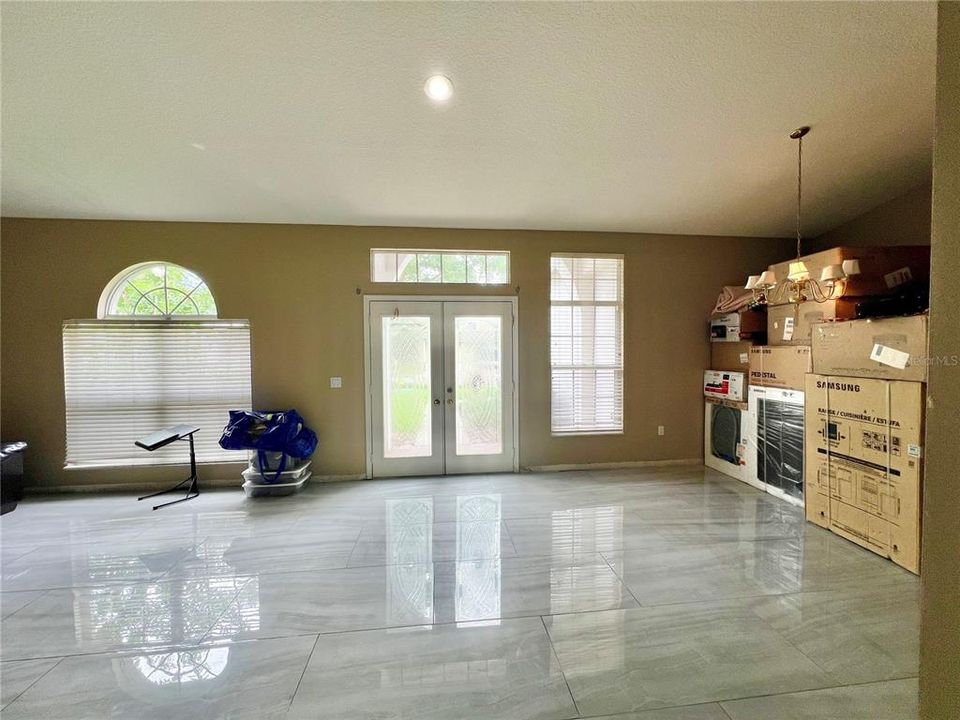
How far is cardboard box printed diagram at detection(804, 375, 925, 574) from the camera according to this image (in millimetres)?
2293

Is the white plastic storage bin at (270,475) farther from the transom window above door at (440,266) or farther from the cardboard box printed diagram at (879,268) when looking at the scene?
the cardboard box printed diagram at (879,268)

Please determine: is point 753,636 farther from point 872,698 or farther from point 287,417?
point 287,417

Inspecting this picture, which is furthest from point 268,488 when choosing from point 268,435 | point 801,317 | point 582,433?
point 801,317

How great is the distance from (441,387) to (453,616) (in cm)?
247

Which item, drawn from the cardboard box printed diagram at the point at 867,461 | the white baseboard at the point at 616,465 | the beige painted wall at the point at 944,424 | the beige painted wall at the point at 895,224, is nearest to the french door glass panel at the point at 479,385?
the white baseboard at the point at 616,465

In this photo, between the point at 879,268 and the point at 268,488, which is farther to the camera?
the point at 268,488

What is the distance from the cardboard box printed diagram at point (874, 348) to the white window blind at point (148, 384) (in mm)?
5460

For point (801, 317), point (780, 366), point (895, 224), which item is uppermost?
point (895, 224)

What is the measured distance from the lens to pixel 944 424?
2.20ft

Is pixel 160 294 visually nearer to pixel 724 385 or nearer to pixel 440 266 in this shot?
pixel 440 266

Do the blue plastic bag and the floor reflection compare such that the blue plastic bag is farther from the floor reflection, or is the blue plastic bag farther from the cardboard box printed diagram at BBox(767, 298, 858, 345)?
the cardboard box printed diagram at BBox(767, 298, 858, 345)

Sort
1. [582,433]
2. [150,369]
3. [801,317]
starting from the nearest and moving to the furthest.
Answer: [801,317], [150,369], [582,433]

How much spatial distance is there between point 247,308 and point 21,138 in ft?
6.06

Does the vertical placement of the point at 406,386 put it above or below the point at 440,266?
below
